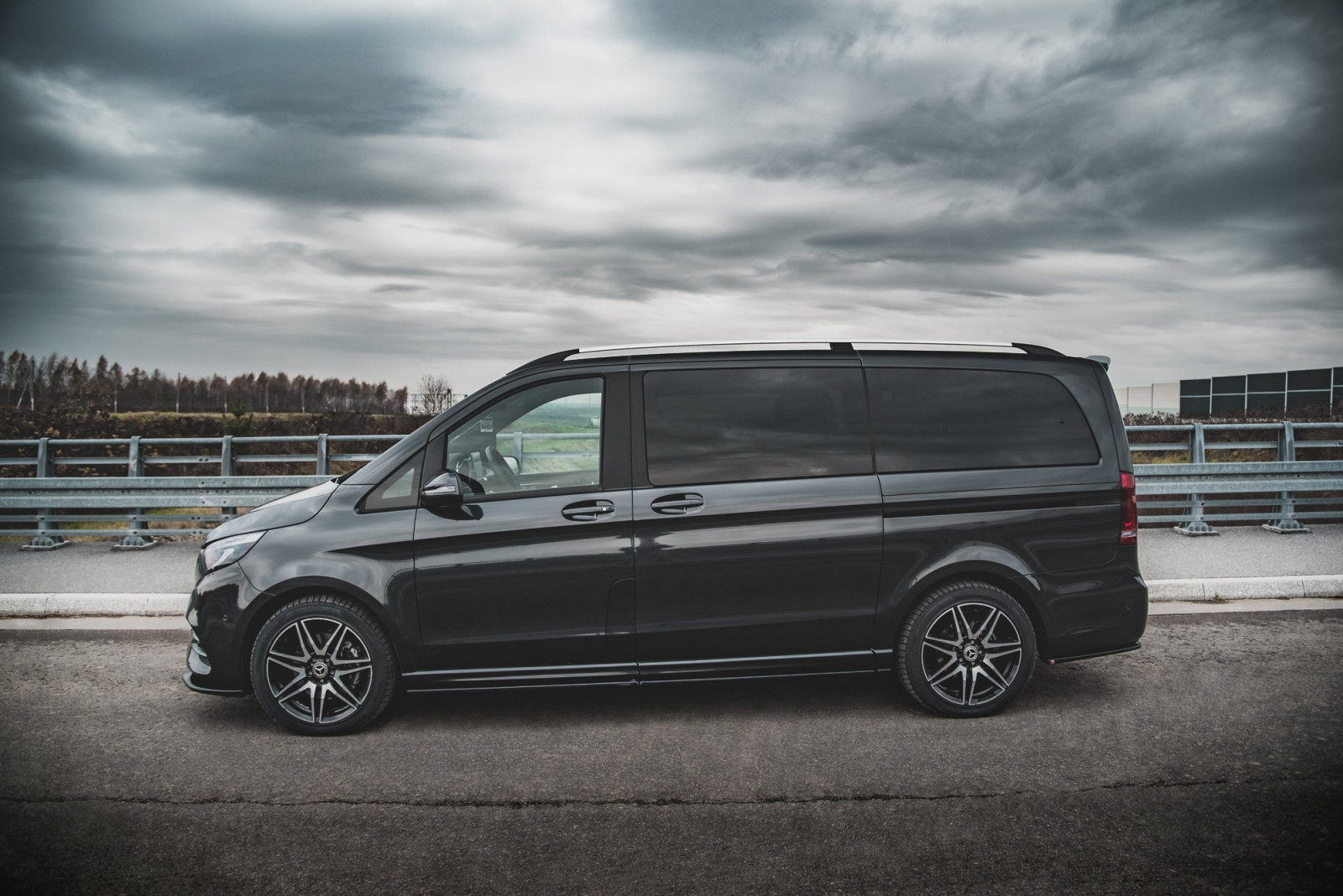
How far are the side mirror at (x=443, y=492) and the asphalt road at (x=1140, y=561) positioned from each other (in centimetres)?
439

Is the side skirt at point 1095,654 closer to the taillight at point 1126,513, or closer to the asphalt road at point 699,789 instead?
the asphalt road at point 699,789

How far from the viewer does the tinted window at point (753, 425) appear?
15.5ft

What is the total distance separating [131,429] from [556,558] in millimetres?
25579

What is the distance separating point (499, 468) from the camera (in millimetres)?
4844

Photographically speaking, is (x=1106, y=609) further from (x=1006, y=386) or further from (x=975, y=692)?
(x=1006, y=386)

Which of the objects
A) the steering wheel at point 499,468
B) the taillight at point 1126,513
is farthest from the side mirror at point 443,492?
the taillight at point 1126,513

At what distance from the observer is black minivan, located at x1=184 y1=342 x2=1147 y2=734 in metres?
4.61

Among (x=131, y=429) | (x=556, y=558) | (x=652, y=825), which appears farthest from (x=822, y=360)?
(x=131, y=429)

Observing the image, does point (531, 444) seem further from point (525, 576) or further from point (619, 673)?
point (619, 673)

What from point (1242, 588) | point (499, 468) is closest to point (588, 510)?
point (499, 468)

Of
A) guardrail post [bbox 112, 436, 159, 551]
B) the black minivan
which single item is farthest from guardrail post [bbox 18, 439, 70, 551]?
the black minivan

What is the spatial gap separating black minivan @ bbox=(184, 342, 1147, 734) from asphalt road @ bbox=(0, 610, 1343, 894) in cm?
33

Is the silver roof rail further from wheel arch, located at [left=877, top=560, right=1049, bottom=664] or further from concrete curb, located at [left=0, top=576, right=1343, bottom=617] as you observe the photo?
concrete curb, located at [left=0, top=576, right=1343, bottom=617]

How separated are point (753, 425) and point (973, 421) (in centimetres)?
120
